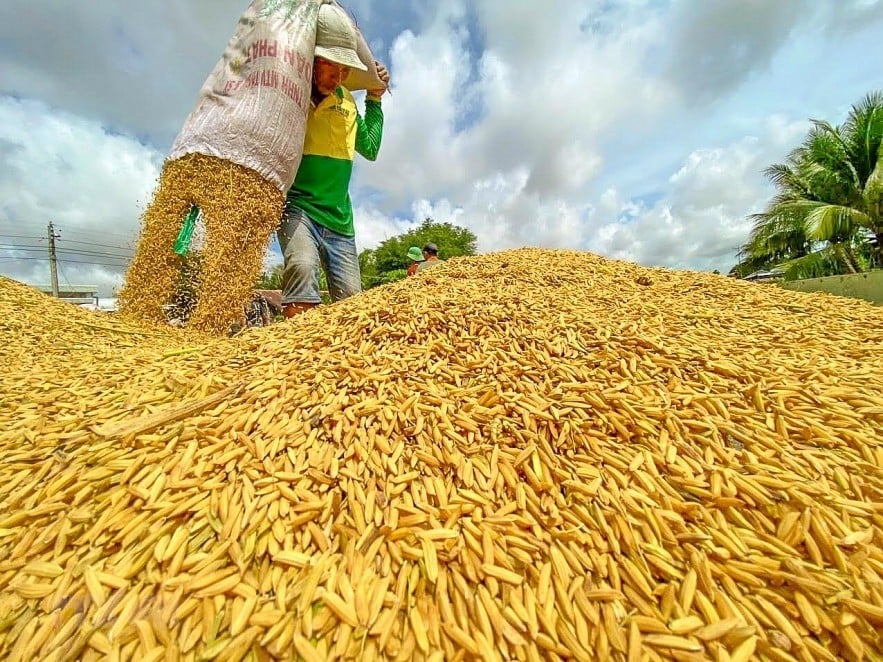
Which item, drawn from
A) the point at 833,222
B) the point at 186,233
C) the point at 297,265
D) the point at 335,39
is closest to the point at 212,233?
the point at 186,233

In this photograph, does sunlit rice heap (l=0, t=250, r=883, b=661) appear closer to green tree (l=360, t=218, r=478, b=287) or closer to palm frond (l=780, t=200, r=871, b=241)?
palm frond (l=780, t=200, r=871, b=241)

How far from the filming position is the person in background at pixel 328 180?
298 centimetres

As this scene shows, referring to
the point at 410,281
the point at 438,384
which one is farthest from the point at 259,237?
the point at 438,384

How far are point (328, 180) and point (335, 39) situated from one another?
0.96m

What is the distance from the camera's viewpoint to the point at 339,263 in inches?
136

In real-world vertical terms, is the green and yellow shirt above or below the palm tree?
below

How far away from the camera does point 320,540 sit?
3.16 ft

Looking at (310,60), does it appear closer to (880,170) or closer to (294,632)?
(294,632)

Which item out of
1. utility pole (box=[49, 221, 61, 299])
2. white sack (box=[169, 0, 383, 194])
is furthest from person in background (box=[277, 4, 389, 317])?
utility pole (box=[49, 221, 61, 299])

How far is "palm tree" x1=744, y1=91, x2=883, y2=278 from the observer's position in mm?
11529

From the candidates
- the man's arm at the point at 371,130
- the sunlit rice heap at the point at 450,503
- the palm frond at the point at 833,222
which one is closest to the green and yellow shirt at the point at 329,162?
the man's arm at the point at 371,130

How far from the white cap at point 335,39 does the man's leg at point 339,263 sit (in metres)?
1.20

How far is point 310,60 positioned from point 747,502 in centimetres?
337

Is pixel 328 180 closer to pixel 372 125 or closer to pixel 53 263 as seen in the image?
pixel 372 125
